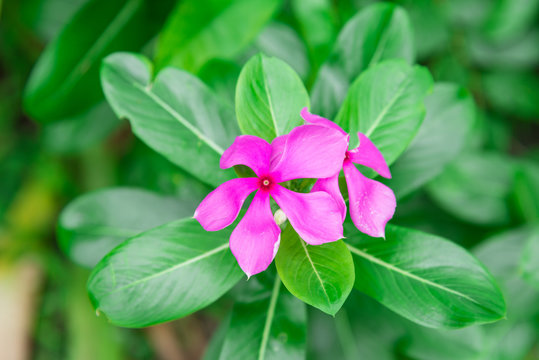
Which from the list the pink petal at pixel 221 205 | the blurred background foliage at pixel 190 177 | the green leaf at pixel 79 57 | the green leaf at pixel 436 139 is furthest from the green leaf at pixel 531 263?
the green leaf at pixel 79 57

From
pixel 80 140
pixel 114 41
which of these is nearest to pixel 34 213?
pixel 80 140

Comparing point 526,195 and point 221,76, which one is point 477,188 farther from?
point 221,76

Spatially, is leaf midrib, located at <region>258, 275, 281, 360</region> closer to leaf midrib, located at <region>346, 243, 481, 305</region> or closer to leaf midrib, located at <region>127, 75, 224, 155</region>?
leaf midrib, located at <region>346, 243, 481, 305</region>

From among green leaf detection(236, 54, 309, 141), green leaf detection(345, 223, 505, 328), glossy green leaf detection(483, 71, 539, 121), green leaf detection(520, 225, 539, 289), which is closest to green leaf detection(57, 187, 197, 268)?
green leaf detection(236, 54, 309, 141)

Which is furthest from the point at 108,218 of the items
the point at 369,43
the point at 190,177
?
the point at 369,43

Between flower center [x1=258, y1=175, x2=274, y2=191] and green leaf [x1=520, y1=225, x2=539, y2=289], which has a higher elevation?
flower center [x1=258, y1=175, x2=274, y2=191]

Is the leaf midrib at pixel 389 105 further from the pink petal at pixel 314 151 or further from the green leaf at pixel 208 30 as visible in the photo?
the green leaf at pixel 208 30
